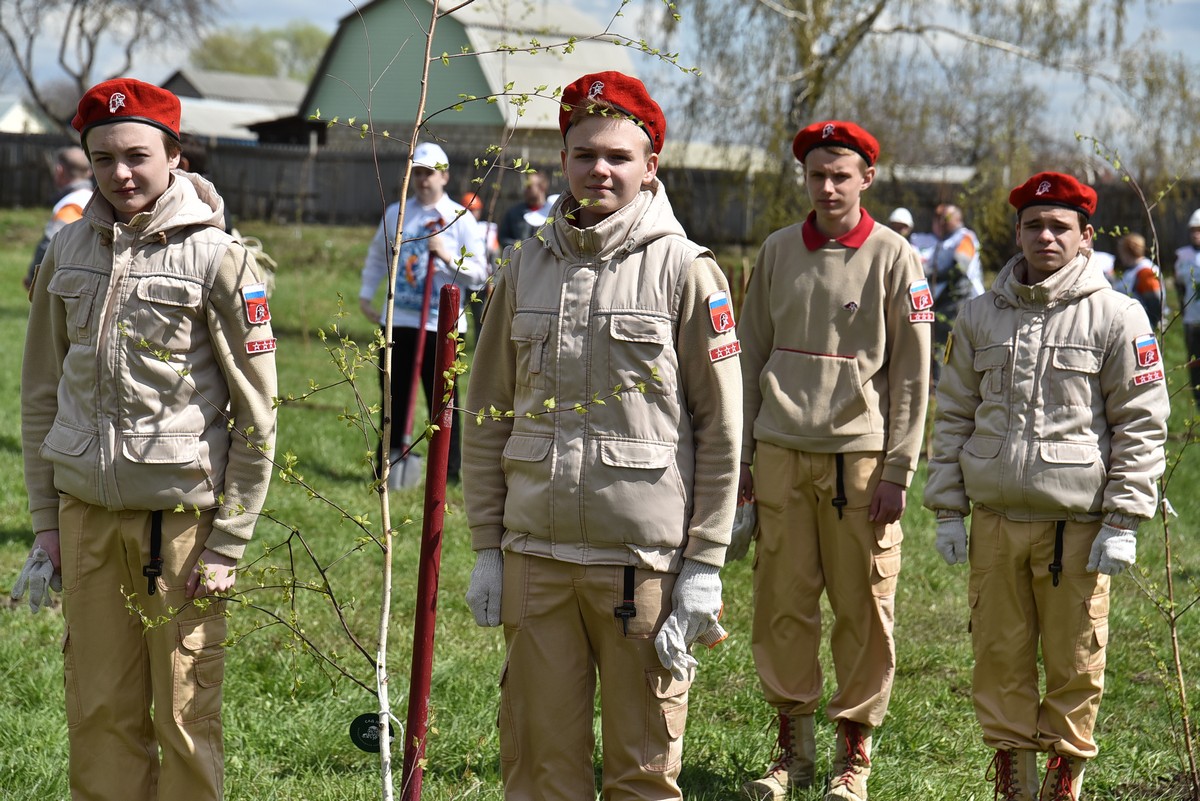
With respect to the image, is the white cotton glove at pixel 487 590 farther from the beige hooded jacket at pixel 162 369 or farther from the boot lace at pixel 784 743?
the boot lace at pixel 784 743

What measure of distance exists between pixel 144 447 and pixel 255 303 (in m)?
0.47

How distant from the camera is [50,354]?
3512mm

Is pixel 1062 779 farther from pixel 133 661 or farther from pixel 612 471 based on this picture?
pixel 133 661

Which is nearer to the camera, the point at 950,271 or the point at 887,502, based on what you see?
the point at 887,502

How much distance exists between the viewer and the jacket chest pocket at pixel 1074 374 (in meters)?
4.09

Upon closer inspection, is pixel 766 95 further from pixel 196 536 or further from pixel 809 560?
pixel 196 536

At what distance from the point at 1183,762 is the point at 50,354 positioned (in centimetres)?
407

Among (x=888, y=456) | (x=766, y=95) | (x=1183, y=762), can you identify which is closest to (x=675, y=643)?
(x=888, y=456)

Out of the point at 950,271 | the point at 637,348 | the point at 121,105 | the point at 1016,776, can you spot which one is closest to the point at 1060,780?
the point at 1016,776

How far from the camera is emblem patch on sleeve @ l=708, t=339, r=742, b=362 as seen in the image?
3100 mm

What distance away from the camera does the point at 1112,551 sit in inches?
155

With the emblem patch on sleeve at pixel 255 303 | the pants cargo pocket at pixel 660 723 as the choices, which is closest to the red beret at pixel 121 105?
the emblem patch on sleeve at pixel 255 303

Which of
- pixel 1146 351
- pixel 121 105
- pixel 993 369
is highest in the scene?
pixel 121 105

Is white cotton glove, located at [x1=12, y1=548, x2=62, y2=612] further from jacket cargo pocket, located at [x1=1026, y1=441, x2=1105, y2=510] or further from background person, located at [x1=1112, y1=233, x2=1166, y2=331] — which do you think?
background person, located at [x1=1112, y1=233, x2=1166, y2=331]
